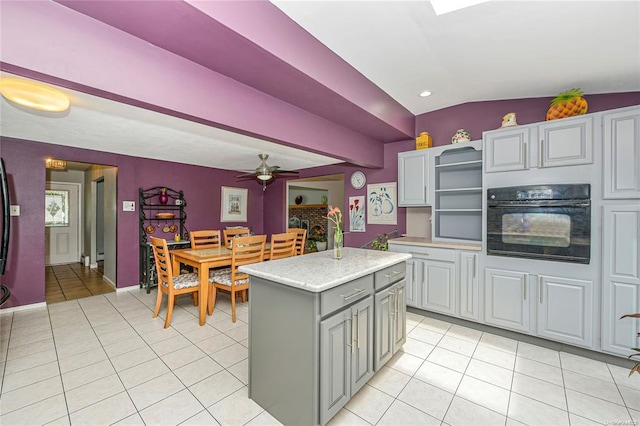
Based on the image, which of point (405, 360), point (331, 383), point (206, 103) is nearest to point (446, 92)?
point (206, 103)

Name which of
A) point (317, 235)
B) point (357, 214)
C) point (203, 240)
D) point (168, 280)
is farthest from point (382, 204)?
point (317, 235)

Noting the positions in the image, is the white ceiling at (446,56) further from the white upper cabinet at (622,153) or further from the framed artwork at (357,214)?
the framed artwork at (357,214)

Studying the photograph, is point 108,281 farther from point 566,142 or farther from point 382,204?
point 566,142

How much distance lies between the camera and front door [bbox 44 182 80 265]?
5910mm

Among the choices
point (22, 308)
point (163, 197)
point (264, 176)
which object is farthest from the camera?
point (163, 197)

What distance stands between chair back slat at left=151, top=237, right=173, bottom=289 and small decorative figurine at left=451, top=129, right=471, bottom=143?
3.59 metres

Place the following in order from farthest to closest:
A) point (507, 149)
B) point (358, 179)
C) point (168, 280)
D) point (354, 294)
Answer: point (358, 179) → point (168, 280) → point (507, 149) → point (354, 294)

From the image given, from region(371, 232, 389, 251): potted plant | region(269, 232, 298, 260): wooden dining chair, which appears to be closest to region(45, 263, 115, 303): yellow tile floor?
region(269, 232, 298, 260): wooden dining chair

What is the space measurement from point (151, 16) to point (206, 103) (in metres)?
0.56

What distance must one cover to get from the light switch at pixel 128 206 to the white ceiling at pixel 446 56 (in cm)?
118

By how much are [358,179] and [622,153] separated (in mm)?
2973

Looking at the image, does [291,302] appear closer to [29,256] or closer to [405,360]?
Result: [405,360]

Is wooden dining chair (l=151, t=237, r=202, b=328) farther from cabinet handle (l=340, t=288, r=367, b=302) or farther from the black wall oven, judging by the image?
the black wall oven

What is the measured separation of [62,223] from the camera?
19.9ft
